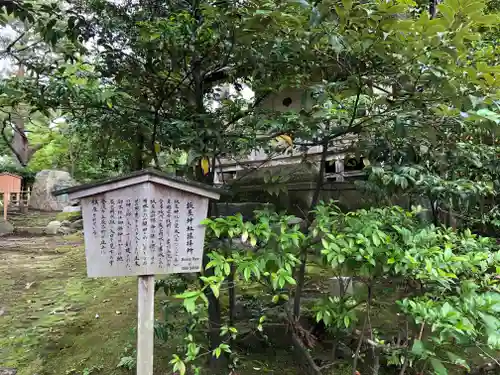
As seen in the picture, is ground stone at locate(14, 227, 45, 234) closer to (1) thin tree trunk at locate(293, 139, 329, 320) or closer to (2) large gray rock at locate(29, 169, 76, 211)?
(2) large gray rock at locate(29, 169, 76, 211)

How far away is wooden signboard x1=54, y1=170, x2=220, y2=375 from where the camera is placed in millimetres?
1909

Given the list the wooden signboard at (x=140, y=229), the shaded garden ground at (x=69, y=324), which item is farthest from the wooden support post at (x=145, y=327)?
the shaded garden ground at (x=69, y=324)

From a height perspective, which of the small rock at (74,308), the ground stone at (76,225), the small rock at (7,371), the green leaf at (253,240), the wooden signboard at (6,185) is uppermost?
the wooden signboard at (6,185)

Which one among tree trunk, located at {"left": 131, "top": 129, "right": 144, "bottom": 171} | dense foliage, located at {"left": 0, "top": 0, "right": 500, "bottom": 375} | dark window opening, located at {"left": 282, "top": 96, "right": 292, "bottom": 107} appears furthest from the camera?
dark window opening, located at {"left": 282, "top": 96, "right": 292, "bottom": 107}

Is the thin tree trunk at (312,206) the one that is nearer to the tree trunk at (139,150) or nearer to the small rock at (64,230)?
the tree trunk at (139,150)

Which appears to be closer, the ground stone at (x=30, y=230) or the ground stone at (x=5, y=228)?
the ground stone at (x=5, y=228)

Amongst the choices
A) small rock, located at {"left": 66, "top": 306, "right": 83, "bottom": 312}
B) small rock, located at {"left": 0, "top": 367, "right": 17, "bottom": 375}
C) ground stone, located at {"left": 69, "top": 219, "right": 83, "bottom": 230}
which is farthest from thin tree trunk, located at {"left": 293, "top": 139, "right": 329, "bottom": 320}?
ground stone, located at {"left": 69, "top": 219, "right": 83, "bottom": 230}

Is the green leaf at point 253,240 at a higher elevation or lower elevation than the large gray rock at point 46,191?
lower

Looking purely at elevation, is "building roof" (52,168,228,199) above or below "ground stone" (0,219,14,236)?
above

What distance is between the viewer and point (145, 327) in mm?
1974

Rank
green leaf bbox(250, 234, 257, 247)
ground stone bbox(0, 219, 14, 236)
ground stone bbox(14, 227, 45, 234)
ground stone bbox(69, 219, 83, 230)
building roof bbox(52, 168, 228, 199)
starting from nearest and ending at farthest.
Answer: green leaf bbox(250, 234, 257, 247) < building roof bbox(52, 168, 228, 199) < ground stone bbox(0, 219, 14, 236) < ground stone bbox(14, 227, 45, 234) < ground stone bbox(69, 219, 83, 230)

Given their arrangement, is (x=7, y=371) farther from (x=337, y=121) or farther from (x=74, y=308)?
(x=337, y=121)

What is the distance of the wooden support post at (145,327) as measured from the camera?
196 centimetres

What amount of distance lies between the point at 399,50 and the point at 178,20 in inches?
48.6
